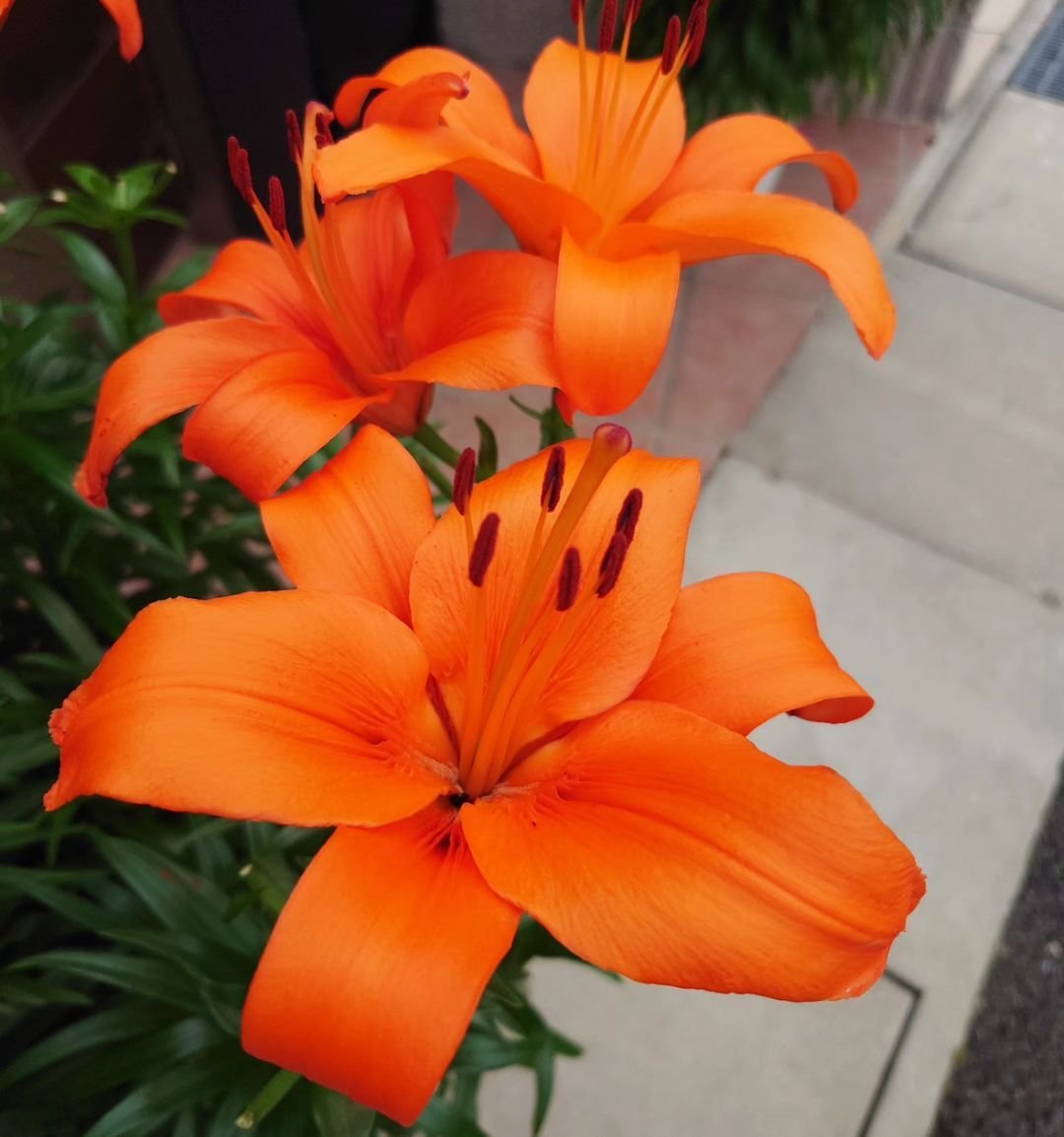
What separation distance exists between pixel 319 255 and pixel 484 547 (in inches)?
8.8

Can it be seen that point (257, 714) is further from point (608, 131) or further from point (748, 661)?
point (608, 131)

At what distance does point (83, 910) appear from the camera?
64cm

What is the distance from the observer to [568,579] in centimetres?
36

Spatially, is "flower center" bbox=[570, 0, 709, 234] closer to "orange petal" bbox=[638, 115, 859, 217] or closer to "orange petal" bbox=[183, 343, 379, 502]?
"orange petal" bbox=[638, 115, 859, 217]

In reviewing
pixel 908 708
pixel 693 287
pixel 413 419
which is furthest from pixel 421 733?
pixel 693 287

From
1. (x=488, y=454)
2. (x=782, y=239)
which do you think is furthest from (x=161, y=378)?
(x=782, y=239)

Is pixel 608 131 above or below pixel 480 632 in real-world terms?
above

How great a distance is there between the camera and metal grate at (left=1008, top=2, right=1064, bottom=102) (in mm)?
2104

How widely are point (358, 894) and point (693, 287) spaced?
156 centimetres

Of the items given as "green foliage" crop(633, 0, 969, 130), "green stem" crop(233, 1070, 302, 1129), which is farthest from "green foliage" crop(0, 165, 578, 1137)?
"green foliage" crop(633, 0, 969, 130)

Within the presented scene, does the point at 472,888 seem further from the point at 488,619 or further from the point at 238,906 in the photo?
the point at 238,906

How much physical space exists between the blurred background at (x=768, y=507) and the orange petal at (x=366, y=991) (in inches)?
8.9

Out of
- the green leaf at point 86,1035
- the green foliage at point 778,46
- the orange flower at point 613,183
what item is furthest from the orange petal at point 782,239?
the green foliage at point 778,46

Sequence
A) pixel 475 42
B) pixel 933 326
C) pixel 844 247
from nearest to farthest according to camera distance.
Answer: pixel 844 247
pixel 933 326
pixel 475 42
